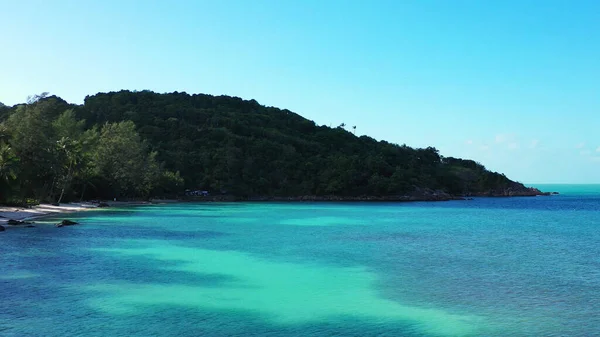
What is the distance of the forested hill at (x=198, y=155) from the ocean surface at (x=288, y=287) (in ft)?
83.1

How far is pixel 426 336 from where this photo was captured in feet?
35.9

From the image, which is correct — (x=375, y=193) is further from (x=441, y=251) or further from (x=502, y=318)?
(x=502, y=318)

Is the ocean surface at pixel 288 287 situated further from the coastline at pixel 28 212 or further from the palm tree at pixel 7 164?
the palm tree at pixel 7 164

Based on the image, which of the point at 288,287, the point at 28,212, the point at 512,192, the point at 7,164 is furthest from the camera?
the point at 512,192

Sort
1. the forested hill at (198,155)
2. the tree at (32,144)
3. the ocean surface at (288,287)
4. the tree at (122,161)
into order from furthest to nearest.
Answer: the tree at (122,161)
the forested hill at (198,155)
the tree at (32,144)
the ocean surface at (288,287)

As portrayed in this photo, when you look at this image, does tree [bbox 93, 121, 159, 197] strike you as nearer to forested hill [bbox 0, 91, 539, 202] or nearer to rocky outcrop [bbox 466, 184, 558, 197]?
forested hill [bbox 0, 91, 539, 202]

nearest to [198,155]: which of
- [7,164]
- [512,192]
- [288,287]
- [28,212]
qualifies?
[28,212]

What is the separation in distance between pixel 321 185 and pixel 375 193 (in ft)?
43.8

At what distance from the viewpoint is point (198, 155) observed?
10644 centimetres

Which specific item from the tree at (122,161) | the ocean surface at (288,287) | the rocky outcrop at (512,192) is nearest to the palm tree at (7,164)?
the ocean surface at (288,287)

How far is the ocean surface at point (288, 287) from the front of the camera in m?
11.5

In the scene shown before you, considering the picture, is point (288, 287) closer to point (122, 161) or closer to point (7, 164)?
point (7, 164)

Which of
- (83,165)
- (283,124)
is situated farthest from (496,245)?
(283,124)

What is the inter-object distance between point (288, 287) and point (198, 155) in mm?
93072
